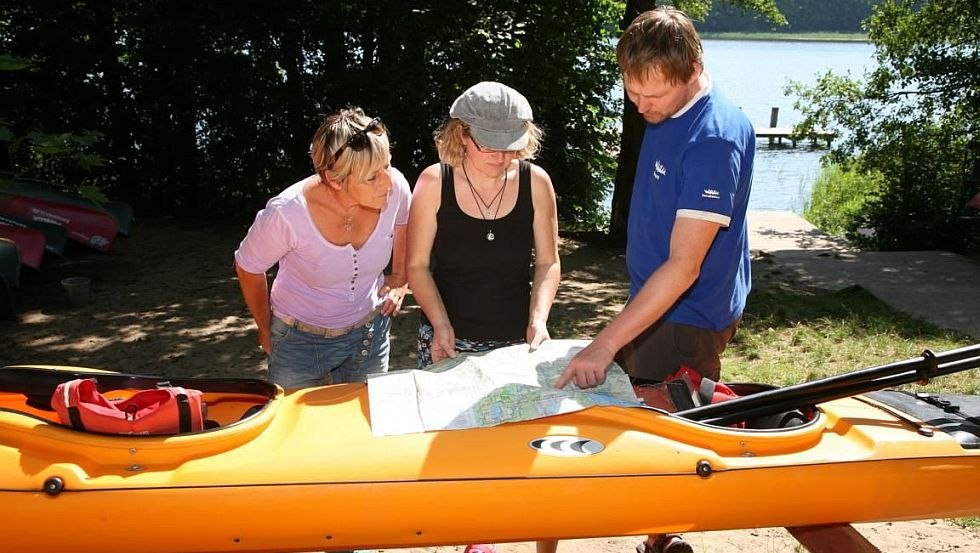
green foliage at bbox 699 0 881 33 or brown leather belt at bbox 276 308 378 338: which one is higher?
green foliage at bbox 699 0 881 33

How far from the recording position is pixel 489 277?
3012mm

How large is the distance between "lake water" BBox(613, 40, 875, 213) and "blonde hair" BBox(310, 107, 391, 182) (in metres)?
1.06

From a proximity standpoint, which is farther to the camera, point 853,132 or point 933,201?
point 853,132

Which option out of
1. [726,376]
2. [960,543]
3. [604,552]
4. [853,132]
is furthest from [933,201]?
[604,552]

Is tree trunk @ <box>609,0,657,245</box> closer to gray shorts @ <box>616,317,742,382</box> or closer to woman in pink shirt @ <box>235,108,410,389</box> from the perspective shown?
gray shorts @ <box>616,317,742,382</box>

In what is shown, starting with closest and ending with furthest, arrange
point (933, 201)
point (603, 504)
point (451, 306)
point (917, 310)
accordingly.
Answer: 1. point (603, 504)
2. point (451, 306)
3. point (917, 310)
4. point (933, 201)

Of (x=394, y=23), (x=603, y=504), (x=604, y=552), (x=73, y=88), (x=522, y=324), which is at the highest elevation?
(x=394, y=23)

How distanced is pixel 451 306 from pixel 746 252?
100cm

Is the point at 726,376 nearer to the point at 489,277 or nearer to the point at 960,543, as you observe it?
the point at 960,543

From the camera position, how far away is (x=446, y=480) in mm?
2494

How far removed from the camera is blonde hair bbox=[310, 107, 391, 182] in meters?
2.72

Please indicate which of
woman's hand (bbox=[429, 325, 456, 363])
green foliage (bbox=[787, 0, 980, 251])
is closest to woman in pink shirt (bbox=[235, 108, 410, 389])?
woman's hand (bbox=[429, 325, 456, 363])

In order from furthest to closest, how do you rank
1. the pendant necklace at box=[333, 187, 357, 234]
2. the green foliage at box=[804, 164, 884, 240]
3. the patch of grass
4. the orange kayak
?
the green foliage at box=[804, 164, 884, 240] < the patch of grass < the pendant necklace at box=[333, 187, 357, 234] < the orange kayak

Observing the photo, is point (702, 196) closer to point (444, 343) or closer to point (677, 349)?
point (677, 349)
